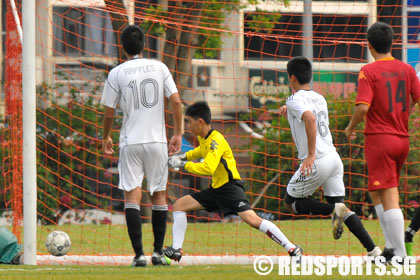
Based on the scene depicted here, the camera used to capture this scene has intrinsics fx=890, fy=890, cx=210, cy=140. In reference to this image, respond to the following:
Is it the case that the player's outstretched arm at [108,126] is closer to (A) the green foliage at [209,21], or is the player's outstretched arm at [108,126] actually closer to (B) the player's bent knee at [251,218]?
(B) the player's bent knee at [251,218]

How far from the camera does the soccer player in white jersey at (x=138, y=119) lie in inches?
274

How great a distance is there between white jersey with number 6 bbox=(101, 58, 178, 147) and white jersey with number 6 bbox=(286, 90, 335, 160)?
97 cm

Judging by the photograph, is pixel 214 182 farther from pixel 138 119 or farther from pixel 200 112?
pixel 138 119

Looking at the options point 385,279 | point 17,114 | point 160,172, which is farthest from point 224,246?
point 385,279

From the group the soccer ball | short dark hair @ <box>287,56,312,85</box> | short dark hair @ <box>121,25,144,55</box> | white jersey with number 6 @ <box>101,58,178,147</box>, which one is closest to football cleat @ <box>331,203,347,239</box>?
short dark hair @ <box>287,56,312,85</box>

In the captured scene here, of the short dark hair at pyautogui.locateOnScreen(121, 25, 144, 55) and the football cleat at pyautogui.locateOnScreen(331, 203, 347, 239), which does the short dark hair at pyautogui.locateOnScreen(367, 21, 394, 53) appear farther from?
the short dark hair at pyautogui.locateOnScreen(121, 25, 144, 55)

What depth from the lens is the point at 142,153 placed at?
698 cm

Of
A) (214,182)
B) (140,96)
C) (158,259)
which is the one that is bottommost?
(158,259)

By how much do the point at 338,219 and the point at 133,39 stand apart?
2131 mm

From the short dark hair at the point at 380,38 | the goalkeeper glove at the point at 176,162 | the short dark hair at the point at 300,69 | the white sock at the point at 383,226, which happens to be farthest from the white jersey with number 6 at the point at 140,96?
the white sock at the point at 383,226

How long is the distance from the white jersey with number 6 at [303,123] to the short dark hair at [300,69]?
0.38 feet

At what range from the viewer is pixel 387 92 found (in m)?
6.55

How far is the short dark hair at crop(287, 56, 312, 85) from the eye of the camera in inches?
285

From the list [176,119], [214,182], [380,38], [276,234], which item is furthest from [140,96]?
[380,38]
